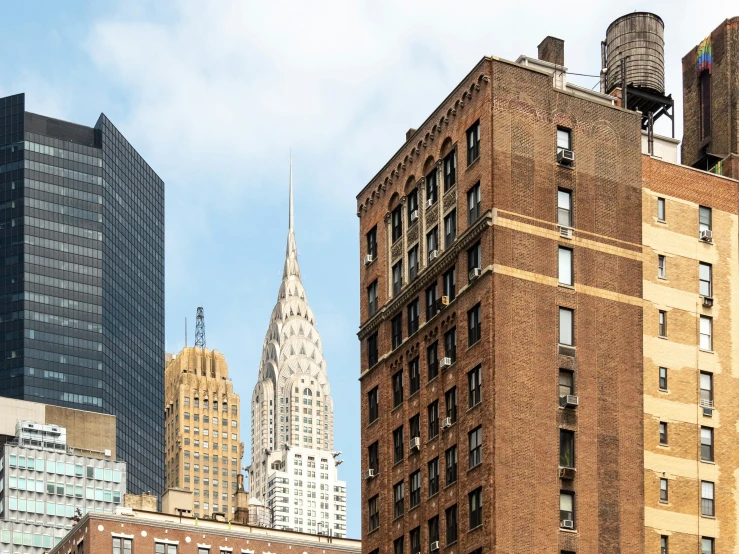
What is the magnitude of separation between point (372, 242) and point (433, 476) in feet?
68.5

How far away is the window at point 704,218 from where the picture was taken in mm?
111125

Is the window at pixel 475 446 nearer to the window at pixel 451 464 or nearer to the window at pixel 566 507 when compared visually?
the window at pixel 451 464

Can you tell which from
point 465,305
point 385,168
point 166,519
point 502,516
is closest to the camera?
point 502,516

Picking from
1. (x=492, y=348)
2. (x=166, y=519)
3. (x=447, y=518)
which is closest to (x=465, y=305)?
(x=492, y=348)

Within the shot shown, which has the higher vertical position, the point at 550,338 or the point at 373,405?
the point at 550,338

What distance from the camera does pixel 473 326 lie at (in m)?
104

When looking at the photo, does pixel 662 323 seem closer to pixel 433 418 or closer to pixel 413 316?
pixel 433 418

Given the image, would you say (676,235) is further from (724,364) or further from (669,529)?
(669,529)

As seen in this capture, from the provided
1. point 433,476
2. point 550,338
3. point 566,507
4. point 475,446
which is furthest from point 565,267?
point 433,476

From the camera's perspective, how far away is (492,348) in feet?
331

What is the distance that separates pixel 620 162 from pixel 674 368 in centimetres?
1316

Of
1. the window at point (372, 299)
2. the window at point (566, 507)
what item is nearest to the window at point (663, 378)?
the window at point (566, 507)

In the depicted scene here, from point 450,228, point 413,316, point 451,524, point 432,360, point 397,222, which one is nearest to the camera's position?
point 451,524

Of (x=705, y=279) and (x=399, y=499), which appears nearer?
(x=705, y=279)
